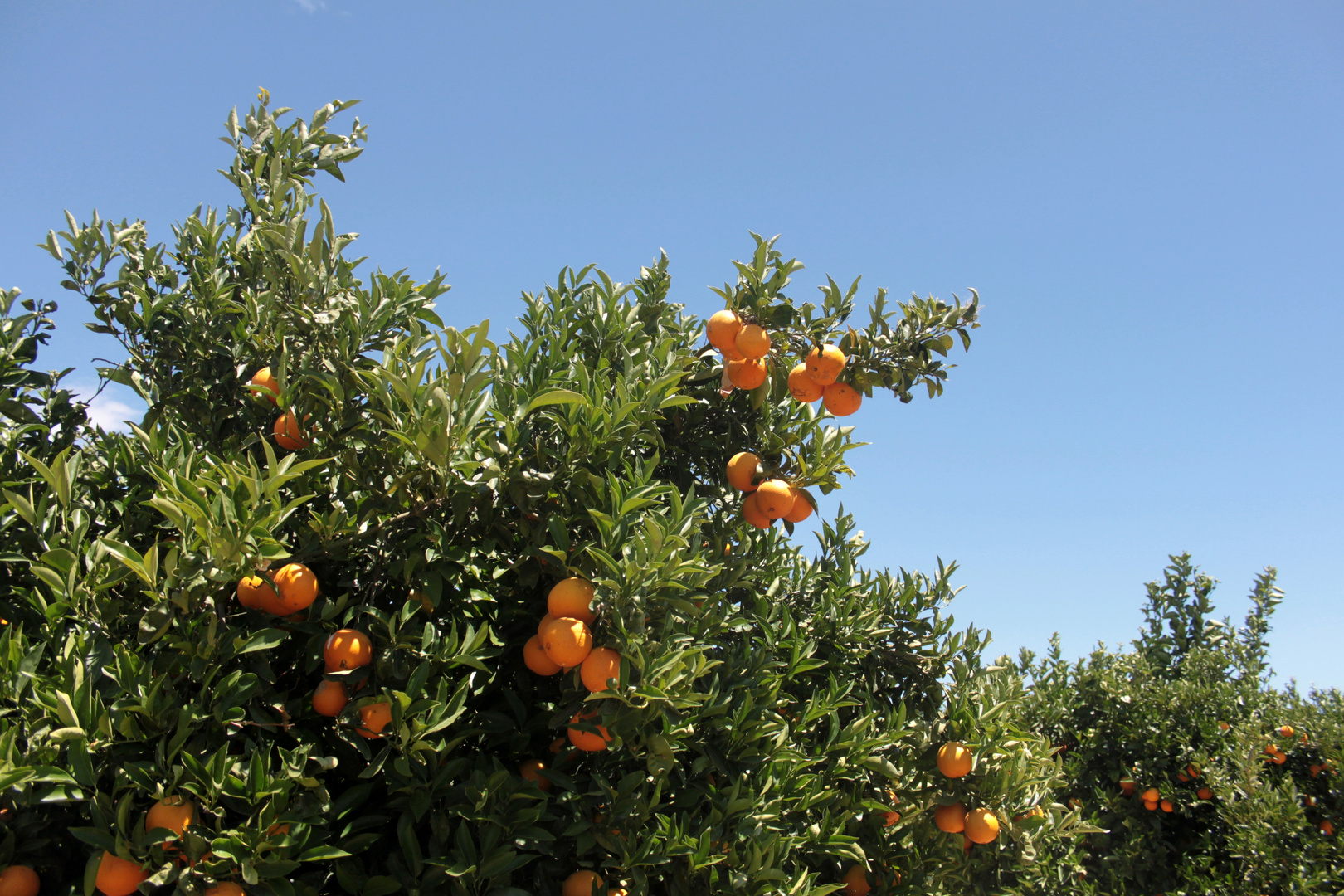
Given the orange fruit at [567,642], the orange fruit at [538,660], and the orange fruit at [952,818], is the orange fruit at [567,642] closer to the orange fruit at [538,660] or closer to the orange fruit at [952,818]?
the orange fruit at [538,660]

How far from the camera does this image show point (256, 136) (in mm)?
2875

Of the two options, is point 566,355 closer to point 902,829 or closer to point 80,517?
point 80,517

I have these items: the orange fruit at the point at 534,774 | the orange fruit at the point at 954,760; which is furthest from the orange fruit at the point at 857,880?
the orange fruit at the point at 534,774

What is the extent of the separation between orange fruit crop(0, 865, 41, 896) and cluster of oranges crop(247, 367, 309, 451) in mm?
1192

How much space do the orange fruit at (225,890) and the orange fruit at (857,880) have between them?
83.3 inches

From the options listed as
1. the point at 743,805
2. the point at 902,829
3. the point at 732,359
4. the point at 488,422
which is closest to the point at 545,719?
the point at 743,805

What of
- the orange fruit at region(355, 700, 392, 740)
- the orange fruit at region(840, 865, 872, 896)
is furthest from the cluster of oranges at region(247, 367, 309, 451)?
the orange fruit at region(840, 865, 872, 896)

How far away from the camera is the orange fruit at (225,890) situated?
1.64 meters

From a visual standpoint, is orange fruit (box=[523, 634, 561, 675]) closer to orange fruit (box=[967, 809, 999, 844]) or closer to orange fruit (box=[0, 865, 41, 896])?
orange fruit (box=[0, 865, 41, 896])

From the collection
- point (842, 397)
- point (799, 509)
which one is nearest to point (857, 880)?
point (799, 509)

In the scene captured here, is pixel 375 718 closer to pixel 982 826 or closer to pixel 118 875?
pixel 118 875

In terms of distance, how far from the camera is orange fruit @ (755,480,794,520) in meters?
2.62

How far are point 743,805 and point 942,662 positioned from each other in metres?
1.48

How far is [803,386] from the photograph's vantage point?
2746mm
